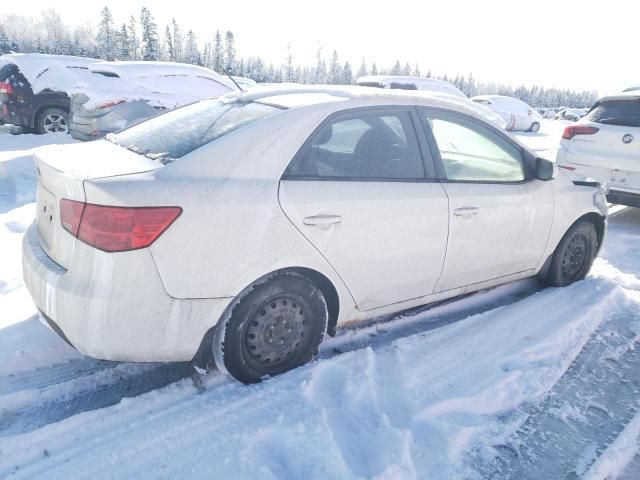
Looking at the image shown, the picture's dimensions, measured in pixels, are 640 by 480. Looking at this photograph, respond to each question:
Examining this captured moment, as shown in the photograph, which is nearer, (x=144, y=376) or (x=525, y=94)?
(x=144, y=376)

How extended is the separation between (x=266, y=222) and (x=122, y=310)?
770mm

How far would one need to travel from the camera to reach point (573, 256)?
4.13m

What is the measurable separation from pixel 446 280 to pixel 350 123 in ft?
4.07

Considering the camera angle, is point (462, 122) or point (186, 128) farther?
point (462, 122)

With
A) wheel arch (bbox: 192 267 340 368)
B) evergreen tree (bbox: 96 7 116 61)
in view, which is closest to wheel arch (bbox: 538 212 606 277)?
wheel arch (bbox: 192 267 340 368)

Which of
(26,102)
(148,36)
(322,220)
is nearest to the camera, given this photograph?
(322,220)

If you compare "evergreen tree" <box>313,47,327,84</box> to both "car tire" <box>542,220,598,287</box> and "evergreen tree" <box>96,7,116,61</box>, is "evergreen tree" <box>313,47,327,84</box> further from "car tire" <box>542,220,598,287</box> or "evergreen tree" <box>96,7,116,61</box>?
"car tire" <box>542,220,598,287</box>

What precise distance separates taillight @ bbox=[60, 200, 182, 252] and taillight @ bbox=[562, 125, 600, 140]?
19.7 ft

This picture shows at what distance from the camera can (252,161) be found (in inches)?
94.3

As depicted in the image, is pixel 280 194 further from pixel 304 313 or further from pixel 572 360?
pixel 572 360

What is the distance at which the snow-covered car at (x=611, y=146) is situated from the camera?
5.86m

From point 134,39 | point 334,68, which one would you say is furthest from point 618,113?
point 334,68

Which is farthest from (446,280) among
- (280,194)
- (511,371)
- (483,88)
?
(483,88)

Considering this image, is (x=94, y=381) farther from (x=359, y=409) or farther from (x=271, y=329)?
(x=359, y=409)
